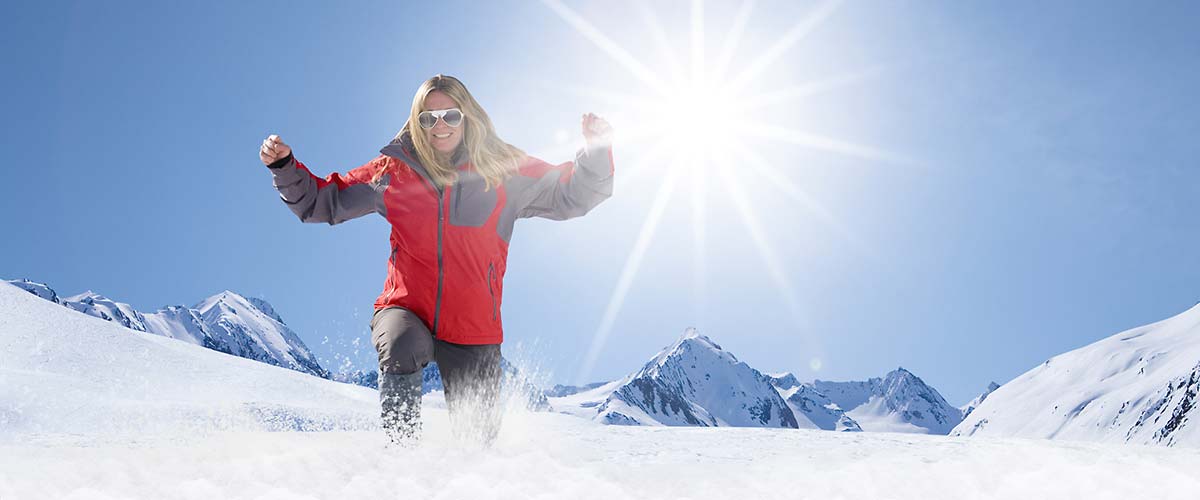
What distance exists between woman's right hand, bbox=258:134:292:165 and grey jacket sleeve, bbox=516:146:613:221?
4.88 feet

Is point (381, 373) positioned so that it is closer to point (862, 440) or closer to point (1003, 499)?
point (1003, 499)

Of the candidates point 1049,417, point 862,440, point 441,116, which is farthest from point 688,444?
point 1049,417

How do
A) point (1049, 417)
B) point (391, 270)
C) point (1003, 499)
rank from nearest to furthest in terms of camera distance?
point (1003, 499)
point (391, 270)
point (1049, 417)

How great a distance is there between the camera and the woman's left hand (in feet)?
16.5

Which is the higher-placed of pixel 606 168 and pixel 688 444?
pixel 606 168

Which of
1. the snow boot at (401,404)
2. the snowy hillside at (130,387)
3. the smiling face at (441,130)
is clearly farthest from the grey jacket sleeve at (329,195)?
the snowy hillside at (130,387)

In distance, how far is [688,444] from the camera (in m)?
5.77

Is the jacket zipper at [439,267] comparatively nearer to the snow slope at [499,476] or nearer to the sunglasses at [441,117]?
the sunglasses at [441,117]

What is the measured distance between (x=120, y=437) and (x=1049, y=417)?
22371cm

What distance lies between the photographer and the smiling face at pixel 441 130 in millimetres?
4910

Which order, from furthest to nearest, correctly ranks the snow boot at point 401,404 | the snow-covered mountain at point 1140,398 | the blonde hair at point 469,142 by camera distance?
the snow-covered mountain at point 1140,398 → the blonde hair at point 469,142 → the snow boot at point 401,404

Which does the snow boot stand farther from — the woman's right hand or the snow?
the woman's right hand

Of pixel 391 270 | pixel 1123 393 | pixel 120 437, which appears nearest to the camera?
pixel 391 270

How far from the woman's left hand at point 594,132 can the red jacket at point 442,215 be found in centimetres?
6
